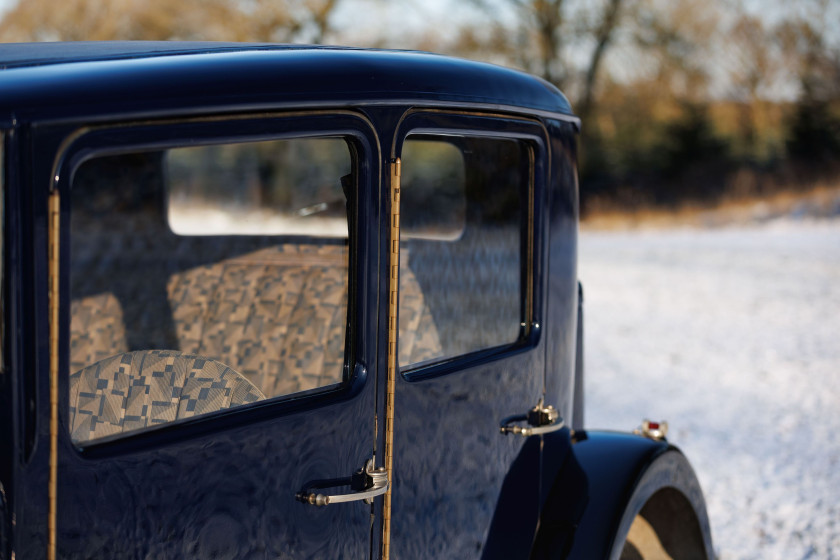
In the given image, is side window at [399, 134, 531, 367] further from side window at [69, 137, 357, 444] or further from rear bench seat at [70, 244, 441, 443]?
side window at [69, 137, 357, 444]

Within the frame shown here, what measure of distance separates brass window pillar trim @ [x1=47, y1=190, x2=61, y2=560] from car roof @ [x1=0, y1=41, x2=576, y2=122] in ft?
0.39

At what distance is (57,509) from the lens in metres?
1.09

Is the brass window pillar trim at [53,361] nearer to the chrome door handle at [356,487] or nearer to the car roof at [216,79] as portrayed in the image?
the car roof at [216,79]

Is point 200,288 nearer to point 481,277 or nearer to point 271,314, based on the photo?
point 271,314

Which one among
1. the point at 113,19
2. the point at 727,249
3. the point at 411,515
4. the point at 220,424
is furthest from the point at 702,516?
the point at 113,19

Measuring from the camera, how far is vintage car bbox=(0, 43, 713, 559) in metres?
1.08

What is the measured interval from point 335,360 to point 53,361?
1259mm

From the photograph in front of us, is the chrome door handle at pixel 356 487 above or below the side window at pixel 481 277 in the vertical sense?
below

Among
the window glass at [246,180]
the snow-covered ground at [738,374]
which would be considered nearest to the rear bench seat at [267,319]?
the snow-covered ground at [738,374]

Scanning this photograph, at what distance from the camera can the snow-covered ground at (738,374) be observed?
401 centimetres

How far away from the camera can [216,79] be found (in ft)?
4.17

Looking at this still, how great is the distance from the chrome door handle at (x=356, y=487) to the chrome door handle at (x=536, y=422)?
404mm

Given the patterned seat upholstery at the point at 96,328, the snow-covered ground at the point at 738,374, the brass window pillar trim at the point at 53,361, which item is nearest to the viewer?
the brass window pillar trim at the point at 53,361

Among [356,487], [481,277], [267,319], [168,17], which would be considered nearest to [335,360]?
[267,319]
